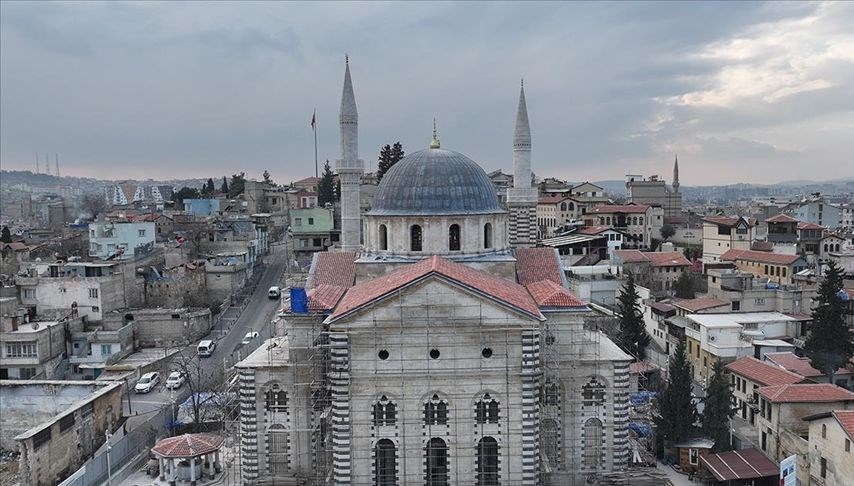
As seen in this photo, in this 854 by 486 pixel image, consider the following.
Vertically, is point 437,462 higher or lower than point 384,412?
lower

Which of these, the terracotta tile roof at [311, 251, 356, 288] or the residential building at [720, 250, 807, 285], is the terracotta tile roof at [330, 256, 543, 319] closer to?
the terracotta tile roof at [311, 251, 356, 288]

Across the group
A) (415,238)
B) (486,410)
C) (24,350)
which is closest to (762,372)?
(486,410)

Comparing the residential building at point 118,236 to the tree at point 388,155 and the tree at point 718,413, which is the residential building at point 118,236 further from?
the tree at point 718,413

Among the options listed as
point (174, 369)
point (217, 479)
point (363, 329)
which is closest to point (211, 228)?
point (174, 369)

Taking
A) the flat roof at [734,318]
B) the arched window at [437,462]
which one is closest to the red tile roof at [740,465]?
the arched window at [437,462]

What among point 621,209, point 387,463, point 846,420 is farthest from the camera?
point 621,209

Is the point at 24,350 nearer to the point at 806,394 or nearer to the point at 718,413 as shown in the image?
the point at 718,413

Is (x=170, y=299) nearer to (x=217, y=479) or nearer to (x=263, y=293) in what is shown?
(x=263, y=293)
